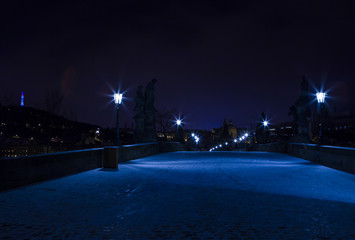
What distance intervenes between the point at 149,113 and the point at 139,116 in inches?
45.2

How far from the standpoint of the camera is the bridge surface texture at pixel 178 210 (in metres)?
5.08

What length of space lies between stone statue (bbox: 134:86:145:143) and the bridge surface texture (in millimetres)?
13884

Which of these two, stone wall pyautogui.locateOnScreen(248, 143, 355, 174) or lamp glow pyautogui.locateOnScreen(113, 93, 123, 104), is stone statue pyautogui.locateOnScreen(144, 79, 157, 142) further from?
stone wall pyautogui.locateOnScreen(248, 143, 355, 174)

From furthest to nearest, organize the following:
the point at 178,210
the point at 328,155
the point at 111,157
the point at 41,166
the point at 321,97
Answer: the point at 321,97 → the point at 328,155 → the point at 111,157 → the point at 41,166 → the point at 178,210

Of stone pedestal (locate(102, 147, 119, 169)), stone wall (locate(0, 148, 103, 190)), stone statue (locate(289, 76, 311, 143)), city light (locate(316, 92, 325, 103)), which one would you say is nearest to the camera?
stone wall (locate(0, 148, 103, 190))

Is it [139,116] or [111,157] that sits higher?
[139,116]

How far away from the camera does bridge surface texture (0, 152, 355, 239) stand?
16.7 feet

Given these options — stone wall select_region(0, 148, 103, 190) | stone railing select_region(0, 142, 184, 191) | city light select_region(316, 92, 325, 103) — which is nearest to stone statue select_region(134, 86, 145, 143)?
stone railing select_region(0, 142, 184, 191)

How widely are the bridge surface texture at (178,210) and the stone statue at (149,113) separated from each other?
48.4ft

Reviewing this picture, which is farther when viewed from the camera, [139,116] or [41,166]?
[139,116]

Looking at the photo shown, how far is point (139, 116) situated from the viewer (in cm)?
2447

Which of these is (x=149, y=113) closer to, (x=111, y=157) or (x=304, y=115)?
(x=111, y=157)

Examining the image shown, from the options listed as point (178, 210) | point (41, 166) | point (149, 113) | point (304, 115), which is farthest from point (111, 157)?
point (304, 115)

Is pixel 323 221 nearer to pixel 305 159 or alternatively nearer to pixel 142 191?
pixel 142 191
